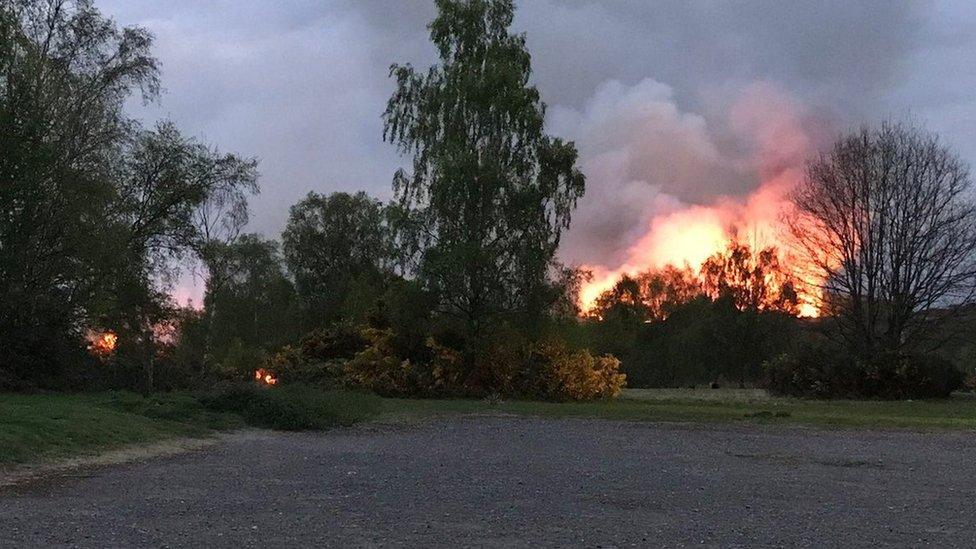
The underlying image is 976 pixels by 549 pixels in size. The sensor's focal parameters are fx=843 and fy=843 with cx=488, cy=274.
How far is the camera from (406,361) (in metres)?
30.9

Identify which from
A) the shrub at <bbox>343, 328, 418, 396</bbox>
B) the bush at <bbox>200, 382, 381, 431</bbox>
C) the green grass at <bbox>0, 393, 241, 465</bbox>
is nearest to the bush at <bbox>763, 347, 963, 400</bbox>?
the shrub at <bbox>343, 328, 418, 396</bbox>

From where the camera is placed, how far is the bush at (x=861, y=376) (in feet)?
105

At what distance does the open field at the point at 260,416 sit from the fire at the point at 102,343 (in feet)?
20.0

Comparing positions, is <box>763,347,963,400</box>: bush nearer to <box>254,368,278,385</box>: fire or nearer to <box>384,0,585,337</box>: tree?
<box>384,0,585,337</box>: tree

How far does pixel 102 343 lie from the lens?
1057 inches

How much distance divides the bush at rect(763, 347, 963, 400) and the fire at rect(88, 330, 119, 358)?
83.9ft

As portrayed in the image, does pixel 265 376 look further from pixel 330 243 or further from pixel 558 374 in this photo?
pixel 330 243

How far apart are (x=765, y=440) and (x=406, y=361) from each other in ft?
56.9

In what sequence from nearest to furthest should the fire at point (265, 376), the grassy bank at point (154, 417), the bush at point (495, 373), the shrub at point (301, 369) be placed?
1. the grassy bank at point (154, 417)
2. the bush at point (495, 373)
3. the fire at point (265, 376)
4. the shrub at point (301, 369)

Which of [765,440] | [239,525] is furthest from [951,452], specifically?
[239,525]

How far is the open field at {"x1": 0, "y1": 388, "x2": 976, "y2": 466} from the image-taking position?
11242 millimetres

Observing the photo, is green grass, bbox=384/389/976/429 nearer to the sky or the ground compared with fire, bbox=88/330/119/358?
nearer to the ground

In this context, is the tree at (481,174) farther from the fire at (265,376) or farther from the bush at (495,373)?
the fire at (265,376)

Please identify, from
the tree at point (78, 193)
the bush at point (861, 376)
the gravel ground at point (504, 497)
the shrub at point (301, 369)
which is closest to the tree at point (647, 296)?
the bush at point (861, 376)
